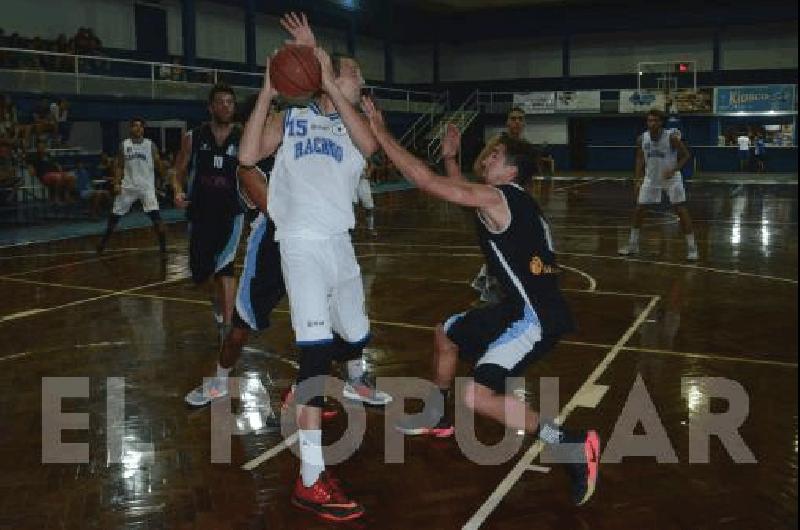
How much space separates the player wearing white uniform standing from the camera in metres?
3.82

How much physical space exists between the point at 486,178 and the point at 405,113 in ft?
93.2

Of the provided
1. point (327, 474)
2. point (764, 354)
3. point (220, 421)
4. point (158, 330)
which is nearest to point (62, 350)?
point (158, 330)

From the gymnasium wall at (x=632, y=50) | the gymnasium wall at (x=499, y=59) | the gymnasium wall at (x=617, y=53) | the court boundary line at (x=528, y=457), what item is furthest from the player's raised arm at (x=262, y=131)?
the gymnasium wall at (x=499, y=59)

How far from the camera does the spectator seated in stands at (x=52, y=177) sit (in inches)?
667

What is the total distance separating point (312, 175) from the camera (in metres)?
3.95

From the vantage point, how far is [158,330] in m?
7.48

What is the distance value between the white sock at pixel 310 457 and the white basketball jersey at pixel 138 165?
357 inches

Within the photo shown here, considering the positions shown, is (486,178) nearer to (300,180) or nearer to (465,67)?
(300,180)

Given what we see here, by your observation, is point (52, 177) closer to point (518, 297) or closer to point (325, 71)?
point (325, 71)

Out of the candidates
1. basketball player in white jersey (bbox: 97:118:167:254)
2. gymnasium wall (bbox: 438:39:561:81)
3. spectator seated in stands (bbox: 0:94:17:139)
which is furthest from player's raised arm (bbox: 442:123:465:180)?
gymnasium wall (bbox: 438:39:561:81)

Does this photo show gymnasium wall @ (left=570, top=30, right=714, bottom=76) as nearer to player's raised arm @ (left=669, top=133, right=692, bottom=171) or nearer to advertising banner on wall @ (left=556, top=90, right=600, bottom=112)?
advertising banner on wall @ (left=556, top=90, right=600, bottom=112)

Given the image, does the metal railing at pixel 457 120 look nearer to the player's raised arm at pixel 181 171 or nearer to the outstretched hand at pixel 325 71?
the player's raised arm at pixel 181 171

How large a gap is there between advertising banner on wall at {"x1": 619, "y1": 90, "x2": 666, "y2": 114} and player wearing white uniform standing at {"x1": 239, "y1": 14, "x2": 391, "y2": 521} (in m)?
30.6

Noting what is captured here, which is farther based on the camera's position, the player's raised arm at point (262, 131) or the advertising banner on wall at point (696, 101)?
the advertising banner on wall at point (696, 101)
